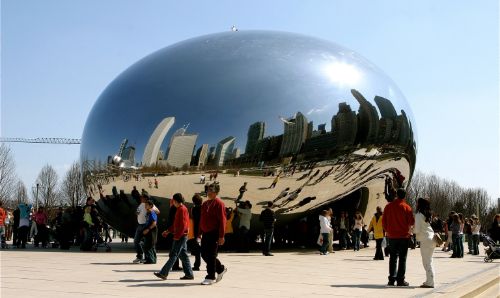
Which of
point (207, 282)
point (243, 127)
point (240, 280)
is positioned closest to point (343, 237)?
point (243, 127)

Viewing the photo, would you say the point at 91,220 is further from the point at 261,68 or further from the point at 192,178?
the point at 261,68

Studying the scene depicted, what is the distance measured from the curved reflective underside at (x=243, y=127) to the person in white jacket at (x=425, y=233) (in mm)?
6673

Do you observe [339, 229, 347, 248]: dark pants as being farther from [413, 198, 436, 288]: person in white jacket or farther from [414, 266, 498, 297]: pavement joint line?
[413, 198, 436, 288]: person in white jacket

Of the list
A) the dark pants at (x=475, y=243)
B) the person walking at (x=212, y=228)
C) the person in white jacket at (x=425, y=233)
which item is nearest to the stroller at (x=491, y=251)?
the dark pants at (x=475, y=243)

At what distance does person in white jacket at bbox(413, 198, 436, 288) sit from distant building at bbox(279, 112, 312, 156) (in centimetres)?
659

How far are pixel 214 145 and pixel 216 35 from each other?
5.10 metres

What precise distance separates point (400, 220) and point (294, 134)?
22.5ft

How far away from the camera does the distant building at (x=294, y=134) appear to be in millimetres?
16141

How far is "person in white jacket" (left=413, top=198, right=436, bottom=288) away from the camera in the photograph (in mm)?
9414

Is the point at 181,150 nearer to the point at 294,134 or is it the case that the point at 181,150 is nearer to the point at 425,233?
the point at 294,134

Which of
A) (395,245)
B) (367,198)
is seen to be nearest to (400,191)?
(395,245)

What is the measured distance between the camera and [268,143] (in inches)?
629

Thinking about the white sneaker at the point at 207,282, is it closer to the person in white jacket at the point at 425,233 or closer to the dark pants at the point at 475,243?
the person in white jacket at the point at 425,233

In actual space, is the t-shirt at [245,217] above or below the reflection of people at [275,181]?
below
